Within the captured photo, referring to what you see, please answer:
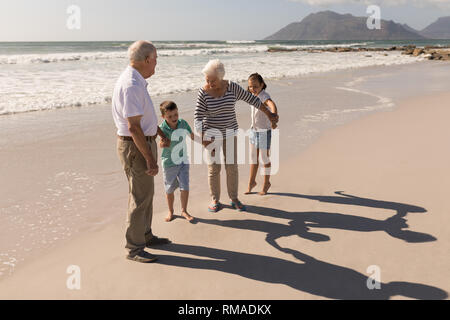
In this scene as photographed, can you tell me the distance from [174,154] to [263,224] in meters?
1.34

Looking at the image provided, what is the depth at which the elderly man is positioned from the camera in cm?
287

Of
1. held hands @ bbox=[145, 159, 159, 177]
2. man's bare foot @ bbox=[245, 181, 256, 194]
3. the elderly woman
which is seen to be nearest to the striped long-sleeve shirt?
the elderly woman

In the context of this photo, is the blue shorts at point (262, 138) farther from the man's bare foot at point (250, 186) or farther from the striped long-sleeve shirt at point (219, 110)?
the striped long-sleeve shirt at point (219, 110)

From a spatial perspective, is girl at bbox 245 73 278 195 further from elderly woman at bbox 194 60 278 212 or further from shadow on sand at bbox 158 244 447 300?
shadow on sand at bbox 158 244 447 300

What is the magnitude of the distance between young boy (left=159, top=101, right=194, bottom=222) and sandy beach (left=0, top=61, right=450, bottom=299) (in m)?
0.33

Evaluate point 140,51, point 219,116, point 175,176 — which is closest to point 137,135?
point 140,51

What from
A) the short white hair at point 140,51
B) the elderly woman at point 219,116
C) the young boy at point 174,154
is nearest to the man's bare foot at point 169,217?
the young boy at point 174,154

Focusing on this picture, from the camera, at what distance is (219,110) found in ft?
13.6

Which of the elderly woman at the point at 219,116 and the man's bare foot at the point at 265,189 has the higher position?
the elderly woman at the point at 219,116

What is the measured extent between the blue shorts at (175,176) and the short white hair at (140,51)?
154cm

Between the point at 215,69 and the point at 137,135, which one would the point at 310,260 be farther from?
the point at 215,69

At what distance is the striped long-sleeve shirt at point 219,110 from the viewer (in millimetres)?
4113

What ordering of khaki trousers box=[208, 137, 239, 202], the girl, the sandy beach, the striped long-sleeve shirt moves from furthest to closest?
the girl
khaki trousers box=[208, 137, 239, 202]
the striped long-sleeve shirt
the sandy beach
